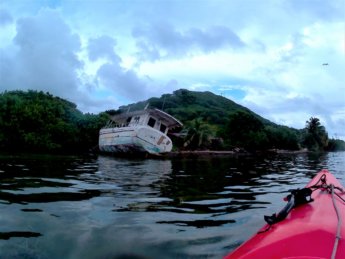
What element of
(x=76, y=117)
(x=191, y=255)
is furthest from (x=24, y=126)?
(x=191, y=255)

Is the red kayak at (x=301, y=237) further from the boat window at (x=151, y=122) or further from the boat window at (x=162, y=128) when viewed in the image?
the boat window at (x=162, y=128)

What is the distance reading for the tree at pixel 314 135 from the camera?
7294cm

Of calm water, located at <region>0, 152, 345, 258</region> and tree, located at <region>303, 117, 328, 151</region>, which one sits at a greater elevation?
tree, located at <region>303, 117, 328, 151</region>

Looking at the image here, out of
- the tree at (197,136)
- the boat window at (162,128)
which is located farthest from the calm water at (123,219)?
the tree at (197,136)

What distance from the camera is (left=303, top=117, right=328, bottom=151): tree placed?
7294 cm

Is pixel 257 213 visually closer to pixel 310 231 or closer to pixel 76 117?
pixel 310 231

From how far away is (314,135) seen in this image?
73.4 meters

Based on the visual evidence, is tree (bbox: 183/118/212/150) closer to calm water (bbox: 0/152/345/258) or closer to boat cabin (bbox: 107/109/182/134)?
boat cabin (bbox: 107/109/182/134)

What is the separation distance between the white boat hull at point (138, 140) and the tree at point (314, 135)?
51.3m

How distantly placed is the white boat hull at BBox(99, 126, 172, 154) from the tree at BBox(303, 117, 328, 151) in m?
51.3

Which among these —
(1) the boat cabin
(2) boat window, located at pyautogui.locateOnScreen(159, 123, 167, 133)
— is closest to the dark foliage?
(1) the boat cabin

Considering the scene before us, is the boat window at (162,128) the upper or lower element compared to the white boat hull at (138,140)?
upper

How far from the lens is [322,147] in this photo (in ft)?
253

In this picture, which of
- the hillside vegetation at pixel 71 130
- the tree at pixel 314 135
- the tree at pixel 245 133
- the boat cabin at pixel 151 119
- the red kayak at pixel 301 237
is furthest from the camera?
the tree at pixel 314 135
